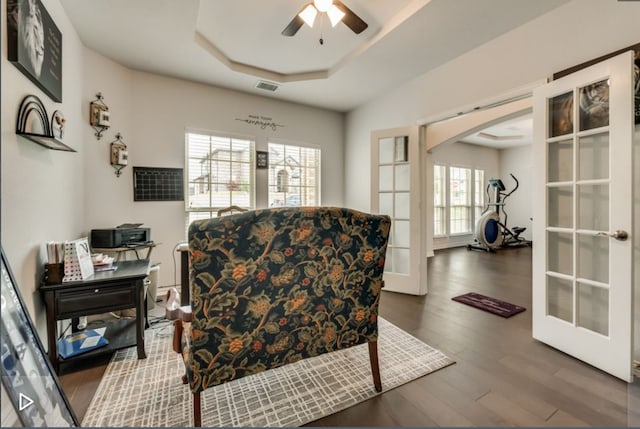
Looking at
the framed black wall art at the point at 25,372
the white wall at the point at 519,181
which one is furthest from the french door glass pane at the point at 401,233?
the white wall at the point at 519,181

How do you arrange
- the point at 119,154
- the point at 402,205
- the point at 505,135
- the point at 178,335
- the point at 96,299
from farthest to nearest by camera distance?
1. the point at 505,135
2. the point at 402,205
3. the point at 119,154
4. the point at 96,299
5. the point at 178,335

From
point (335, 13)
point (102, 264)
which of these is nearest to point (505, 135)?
point (335, 13)

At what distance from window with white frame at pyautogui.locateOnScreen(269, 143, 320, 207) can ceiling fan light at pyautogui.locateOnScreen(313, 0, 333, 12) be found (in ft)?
7.95

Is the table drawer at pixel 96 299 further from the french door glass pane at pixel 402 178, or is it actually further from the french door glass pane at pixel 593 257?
the french door glass pane at pixel 593 257

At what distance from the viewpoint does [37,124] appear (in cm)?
175

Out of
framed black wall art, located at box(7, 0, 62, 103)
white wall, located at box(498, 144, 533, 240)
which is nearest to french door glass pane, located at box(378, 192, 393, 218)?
framed black wall art, located at box(7, 0, 62, 103)

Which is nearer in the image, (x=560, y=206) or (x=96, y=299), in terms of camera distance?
(x=96, y=299)

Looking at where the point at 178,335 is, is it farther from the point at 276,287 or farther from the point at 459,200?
the point at 459,200

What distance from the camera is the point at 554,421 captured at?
1425mm

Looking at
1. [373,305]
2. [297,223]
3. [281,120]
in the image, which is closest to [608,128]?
[373,305]

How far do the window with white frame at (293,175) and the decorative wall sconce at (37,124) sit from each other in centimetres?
264

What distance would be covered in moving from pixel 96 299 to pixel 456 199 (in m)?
7.51

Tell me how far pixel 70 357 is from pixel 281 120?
3.75 metres

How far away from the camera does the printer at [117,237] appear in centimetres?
266
